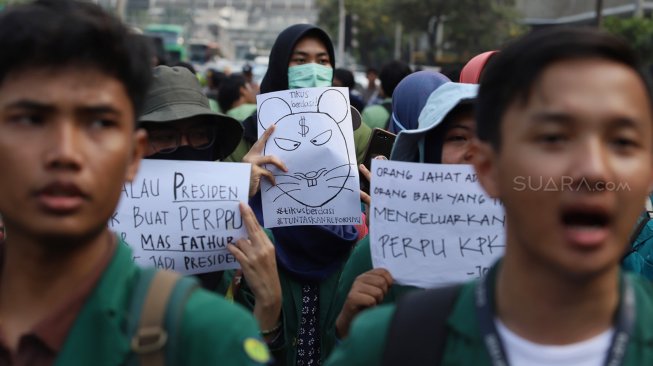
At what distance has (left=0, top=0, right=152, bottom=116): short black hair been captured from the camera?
2.30 metres

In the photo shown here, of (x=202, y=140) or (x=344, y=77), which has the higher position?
(x=202, y=140)

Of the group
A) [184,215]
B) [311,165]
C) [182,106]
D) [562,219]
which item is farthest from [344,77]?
[562,219]

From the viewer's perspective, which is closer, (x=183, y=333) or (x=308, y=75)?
(x=183, y=333)

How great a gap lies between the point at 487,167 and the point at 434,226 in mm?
1223

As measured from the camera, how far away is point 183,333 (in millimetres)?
2215

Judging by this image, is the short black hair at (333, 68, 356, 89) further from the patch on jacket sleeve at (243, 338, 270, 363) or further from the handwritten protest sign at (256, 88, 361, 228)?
the patch on jacket sleeve at (243, 338, 270, 363)

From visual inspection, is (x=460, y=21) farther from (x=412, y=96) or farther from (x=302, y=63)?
(x=412, y=96)

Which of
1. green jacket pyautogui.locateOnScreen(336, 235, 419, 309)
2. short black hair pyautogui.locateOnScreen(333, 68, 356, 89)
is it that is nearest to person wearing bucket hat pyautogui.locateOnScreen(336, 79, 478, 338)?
green jacket pyautogui.locateOnScreen(336, 235, 419, 309)

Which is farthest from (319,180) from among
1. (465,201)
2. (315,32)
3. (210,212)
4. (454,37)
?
(454,37)

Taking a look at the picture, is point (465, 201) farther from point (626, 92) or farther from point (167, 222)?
point (626, 92)

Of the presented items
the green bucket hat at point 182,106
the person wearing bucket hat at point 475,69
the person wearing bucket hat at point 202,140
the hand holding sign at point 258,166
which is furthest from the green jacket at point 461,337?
the person wearing bucket hat at point 475,69

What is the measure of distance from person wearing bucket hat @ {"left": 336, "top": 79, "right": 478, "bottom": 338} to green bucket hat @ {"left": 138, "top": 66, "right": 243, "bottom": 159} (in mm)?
871

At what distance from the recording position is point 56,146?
7.25ft

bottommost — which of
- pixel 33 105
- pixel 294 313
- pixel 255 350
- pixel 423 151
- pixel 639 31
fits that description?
pixel 639 31
